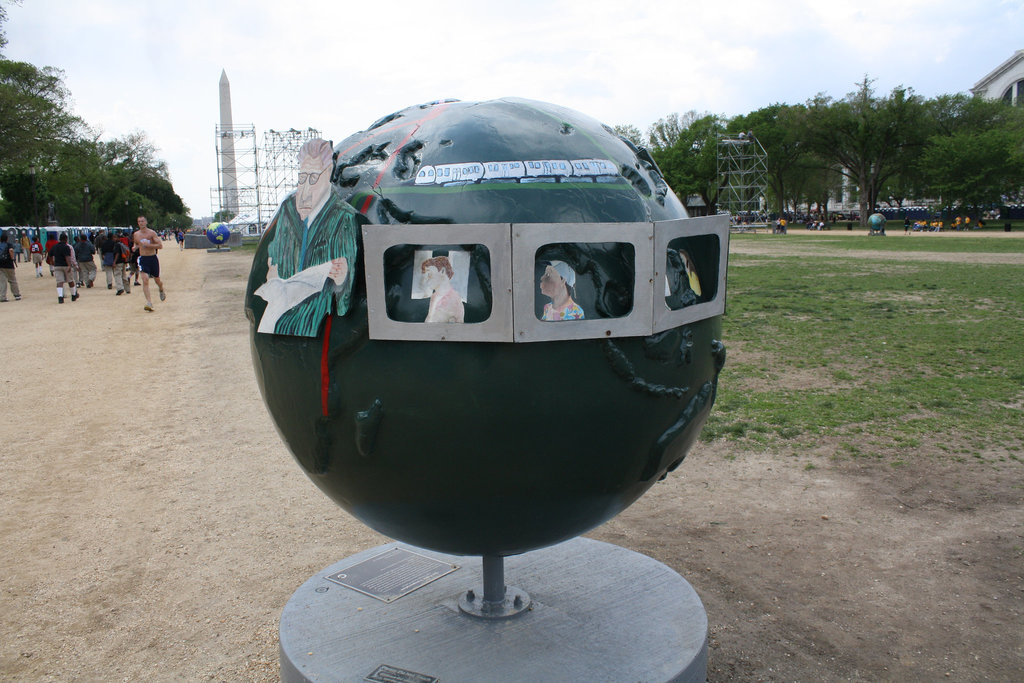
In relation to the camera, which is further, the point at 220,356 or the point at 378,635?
the point at 220,356

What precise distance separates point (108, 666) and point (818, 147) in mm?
63754

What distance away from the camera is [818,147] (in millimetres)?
59750

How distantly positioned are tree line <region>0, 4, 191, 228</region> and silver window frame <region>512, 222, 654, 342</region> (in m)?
27.6

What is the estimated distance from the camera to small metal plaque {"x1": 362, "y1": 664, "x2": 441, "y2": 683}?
2.85 metres

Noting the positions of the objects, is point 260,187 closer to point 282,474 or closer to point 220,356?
point 220,356

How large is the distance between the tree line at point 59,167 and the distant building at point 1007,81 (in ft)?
283

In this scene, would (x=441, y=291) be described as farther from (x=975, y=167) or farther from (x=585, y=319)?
(x=975, y=167)

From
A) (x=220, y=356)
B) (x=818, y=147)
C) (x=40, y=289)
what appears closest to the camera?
(x=220, y=356)

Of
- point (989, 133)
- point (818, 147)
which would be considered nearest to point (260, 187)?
point (818, 147)

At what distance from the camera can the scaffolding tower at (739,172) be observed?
59250mm

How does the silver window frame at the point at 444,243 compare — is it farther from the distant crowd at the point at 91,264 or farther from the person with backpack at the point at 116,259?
the person with backpack at the point at 116,259

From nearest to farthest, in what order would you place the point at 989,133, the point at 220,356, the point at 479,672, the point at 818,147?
1. the point at 479,672
2. the point at 220,356
3. the point at 989,133
4. the point at 818,147

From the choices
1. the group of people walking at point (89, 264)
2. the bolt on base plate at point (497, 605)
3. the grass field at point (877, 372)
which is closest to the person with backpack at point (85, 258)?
the group of people walking at point (89, 264)

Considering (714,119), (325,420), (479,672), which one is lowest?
(479,672)
